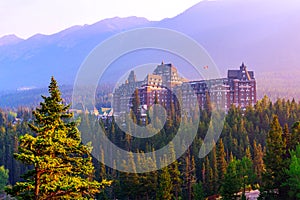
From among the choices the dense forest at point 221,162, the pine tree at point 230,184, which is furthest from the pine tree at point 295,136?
the pine tree at point 230,184

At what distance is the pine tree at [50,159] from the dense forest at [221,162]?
0.75m

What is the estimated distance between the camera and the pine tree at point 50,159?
10.4 meters

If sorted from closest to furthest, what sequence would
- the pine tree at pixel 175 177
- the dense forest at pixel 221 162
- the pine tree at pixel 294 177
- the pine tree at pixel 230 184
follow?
the pine tree at pixel 294 177 → the dense forest at pixel 221 162 → the pine tree at pixel 230 184 → the pine tree at pixel 175 177

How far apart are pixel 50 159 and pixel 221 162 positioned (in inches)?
960

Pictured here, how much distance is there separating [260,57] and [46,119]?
174079 mm

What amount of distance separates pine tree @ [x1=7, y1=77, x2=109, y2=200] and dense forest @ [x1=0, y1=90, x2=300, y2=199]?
0.75m

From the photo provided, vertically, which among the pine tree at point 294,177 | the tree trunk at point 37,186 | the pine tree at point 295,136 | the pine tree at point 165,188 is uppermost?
the tree trunk at point 37,186

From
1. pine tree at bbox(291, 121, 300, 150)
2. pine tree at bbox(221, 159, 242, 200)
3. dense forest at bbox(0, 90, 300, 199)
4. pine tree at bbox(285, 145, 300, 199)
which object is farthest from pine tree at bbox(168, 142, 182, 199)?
pine tree at bbox(285, 145, 300, 199)

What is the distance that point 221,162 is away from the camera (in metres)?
33.5

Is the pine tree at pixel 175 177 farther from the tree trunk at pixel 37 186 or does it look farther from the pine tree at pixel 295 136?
the tree trunk at pixel 37 186

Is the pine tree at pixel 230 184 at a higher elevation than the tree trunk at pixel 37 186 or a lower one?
lower

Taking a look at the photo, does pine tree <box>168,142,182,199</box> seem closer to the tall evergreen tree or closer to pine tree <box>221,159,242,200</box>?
pine tree <box>221,159,242,200</box>

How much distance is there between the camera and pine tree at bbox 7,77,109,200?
10438mm

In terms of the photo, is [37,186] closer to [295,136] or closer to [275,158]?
[275,158]
